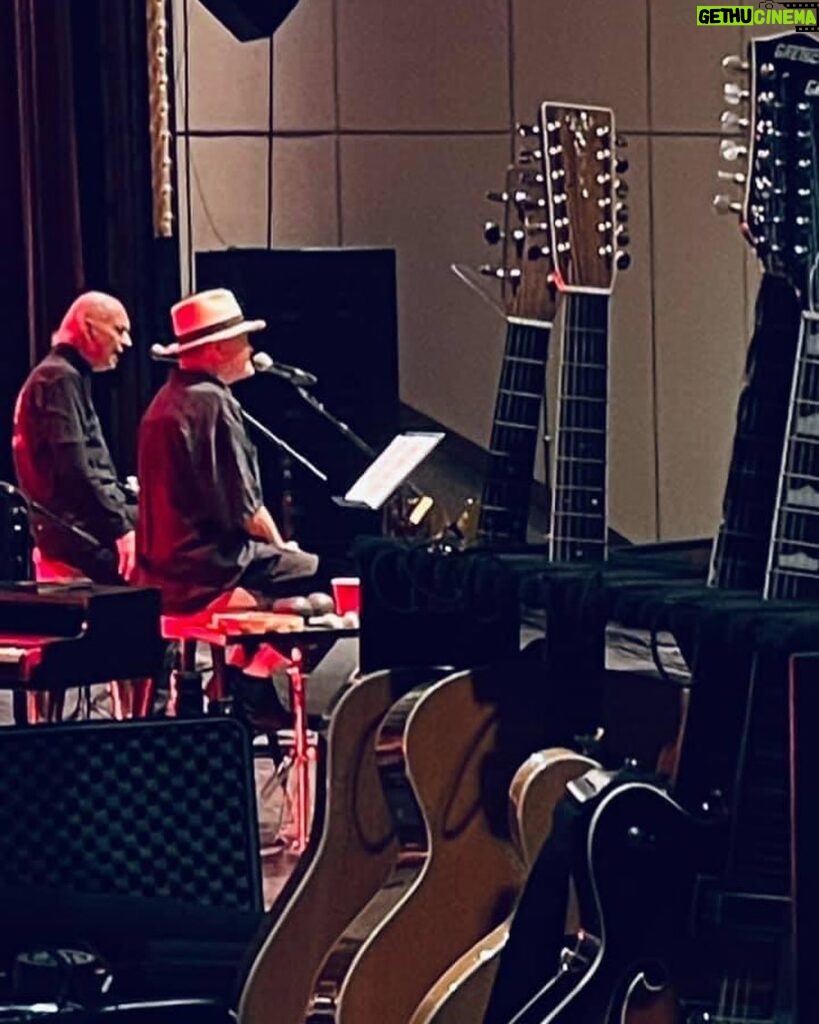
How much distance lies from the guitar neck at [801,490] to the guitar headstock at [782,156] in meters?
0.10

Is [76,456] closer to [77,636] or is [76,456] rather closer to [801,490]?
[77,636]

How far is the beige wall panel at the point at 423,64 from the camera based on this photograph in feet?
A: 34.3

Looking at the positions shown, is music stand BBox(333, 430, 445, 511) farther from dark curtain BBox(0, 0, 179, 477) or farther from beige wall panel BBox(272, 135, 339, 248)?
beige wall panel BBox(272, 135, 339, 248)

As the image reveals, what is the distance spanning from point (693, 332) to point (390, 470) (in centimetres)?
510

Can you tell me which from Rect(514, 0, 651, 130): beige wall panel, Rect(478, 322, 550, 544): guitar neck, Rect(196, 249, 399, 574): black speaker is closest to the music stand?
Rect(196, 249, 399, 574): black speaker

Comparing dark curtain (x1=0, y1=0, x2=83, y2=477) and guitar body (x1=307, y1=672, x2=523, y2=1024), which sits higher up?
dark curtain (x1=0, y1=0, x2=83, y2=477)

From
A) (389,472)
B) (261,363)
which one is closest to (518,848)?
(389,472)

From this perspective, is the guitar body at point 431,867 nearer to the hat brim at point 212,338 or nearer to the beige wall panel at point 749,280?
the hat brim at point 212,338

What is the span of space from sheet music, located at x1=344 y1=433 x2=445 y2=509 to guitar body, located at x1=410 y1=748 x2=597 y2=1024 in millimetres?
3228

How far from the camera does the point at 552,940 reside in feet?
8.50

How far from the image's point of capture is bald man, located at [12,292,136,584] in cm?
761

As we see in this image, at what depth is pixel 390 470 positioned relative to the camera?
6348 mm

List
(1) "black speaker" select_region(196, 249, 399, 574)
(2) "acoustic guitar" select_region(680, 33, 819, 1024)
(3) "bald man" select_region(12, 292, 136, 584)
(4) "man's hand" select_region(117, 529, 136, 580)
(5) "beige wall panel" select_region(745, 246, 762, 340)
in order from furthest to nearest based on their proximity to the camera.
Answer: (5) "beige wall panel" select_region(745, 246, 762, 340) → (1) "black speaker" select_region(196, 249, 399, 574) → (3) "bald man" select_region(12, 292, 136, 584) → (4) "man's hand" select_region(117, 529, 136, 580) → (2) "acoustic guitar" select_region(680, 33, 819, 1024)

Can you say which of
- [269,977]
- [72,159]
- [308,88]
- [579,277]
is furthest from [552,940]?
[308,88]
